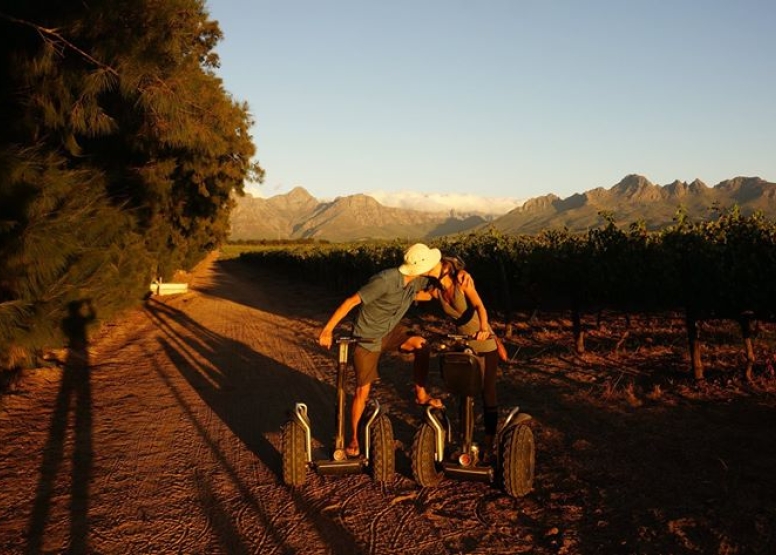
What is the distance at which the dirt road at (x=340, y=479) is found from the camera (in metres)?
4.25

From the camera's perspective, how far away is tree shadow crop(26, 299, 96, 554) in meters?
4.45

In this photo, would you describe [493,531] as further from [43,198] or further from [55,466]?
[43,198]

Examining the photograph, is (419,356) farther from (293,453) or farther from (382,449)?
(293,453)

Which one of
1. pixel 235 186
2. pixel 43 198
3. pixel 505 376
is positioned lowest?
pixel 505 376

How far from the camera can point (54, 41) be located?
7641mm

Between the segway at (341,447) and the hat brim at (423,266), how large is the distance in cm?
75

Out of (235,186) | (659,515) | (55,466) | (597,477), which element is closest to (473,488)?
(597,477)

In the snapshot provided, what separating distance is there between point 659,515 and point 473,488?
1.47 m

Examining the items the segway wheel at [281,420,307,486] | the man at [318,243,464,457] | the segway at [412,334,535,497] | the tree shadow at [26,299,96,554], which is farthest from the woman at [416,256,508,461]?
the tree shadow at [26,299,96,554]

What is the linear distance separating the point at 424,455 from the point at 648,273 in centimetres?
714

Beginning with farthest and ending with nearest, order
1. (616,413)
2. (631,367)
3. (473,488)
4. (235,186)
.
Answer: (235,186) < (631,367) < (616,413) < (473,488)

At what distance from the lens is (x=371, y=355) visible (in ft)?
17.4

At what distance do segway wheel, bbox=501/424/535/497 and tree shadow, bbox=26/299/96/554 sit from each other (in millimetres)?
3074

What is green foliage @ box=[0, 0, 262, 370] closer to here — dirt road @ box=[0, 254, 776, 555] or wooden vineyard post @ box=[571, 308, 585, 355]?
dirt road @ box=[0, 254, 776, 555]
